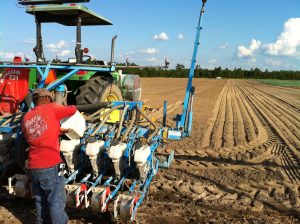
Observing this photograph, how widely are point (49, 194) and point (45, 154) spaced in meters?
0.36

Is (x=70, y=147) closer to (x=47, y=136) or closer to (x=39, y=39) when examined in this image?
(x=47, y=136)

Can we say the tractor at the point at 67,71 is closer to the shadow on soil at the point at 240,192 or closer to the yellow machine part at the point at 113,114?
the yellow machine part at the point at 113,114

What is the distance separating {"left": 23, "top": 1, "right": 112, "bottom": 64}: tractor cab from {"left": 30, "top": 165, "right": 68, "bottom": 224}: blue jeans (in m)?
2.68

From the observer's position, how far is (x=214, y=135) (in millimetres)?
7938

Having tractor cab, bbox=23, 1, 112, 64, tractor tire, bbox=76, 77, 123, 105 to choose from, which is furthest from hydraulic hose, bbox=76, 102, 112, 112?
tractor cab, bbox=23, 1, 112, 64

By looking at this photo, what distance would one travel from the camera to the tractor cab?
5.27 metres

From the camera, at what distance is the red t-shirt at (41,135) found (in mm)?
2863

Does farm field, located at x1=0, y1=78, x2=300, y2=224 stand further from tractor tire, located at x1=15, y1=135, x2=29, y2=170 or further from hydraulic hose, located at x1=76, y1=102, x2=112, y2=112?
hydraulic hose, located at x1=76, y1=102, x2=112, y2=112

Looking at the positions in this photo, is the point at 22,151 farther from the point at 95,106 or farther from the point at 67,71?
the point at 67,71

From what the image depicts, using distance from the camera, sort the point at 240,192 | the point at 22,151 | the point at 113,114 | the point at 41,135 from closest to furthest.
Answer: the point at 41,135, the point at 22,151, the point at 240,192, the point at 113,114

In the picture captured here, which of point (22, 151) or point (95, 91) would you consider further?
point (95, 91)

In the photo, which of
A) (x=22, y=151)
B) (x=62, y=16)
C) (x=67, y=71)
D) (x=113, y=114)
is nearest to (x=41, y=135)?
(x=22, y=151)

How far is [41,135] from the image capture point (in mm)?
2859

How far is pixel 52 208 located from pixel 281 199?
278 centimetres
